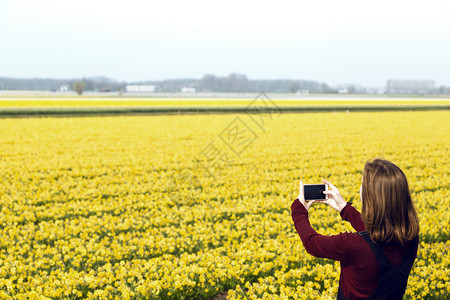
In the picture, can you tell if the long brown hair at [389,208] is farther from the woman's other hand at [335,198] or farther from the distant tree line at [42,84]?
the distant tree line at [42,84]

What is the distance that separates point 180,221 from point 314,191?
14.9 ft

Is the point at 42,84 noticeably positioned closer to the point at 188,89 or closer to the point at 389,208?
the point at 188,89

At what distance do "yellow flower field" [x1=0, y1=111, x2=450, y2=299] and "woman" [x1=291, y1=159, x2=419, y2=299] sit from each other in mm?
2175

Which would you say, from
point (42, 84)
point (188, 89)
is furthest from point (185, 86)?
point (42, 84)

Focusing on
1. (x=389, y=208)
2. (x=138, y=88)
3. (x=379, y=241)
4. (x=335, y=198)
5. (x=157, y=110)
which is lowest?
(x=379, y=241)

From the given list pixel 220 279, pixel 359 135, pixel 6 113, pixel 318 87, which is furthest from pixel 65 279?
pixel 318 87

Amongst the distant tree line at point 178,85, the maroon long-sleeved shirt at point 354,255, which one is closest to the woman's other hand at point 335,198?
the maroon long-sleeved shirt at point 354,255

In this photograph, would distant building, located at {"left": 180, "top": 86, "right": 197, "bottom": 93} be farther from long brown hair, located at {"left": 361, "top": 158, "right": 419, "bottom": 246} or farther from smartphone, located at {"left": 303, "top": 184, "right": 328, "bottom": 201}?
long brown hair, located at {"left": 361, "top": 158, "right": 419, "bottom": 246}

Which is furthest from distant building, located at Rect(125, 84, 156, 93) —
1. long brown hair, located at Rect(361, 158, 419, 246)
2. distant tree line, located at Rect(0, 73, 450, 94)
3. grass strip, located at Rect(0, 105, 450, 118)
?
long brown hair, located at Rect(361, 158, 419, 246)

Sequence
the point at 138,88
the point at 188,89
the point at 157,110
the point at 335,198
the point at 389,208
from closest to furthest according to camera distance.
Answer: the point at 389,208 < the point at 335,198 < the point at 157,110 < the point at 188,89 < the point at 138,88

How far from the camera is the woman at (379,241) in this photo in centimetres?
209

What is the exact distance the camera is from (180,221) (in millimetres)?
6707

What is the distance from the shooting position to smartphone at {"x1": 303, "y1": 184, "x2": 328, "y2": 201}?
2590 millimetres

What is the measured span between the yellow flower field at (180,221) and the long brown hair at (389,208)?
96.9 inches
